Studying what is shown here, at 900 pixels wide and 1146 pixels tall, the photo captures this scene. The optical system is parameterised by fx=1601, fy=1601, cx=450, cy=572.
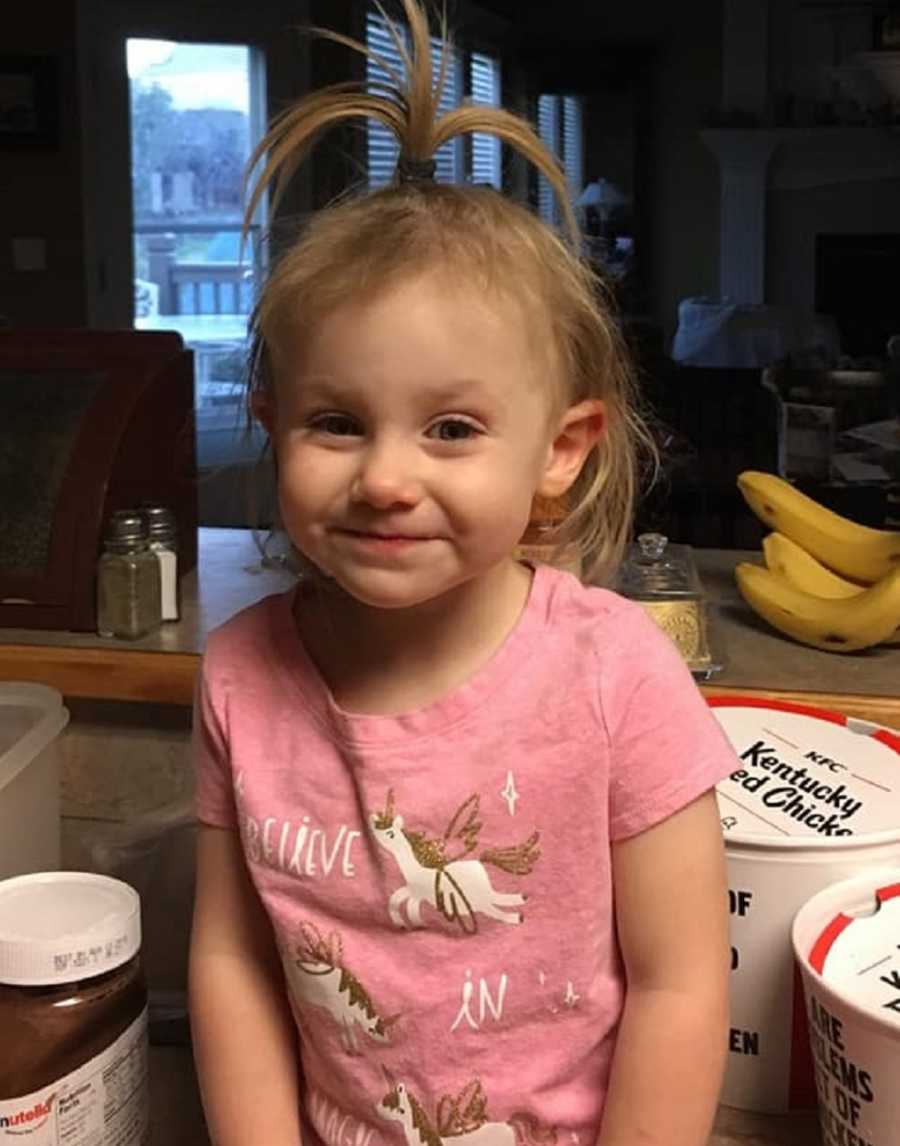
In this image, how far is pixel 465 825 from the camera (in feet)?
2.25

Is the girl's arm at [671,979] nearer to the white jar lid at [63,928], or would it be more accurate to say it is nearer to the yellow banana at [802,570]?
the white jar lid at [63,928]

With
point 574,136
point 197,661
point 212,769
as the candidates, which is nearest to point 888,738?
point 212,769

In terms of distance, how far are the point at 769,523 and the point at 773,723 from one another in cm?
41

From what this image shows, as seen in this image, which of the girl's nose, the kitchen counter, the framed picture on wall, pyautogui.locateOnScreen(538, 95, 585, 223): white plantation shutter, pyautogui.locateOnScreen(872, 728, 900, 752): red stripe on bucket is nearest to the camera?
the girl's nose

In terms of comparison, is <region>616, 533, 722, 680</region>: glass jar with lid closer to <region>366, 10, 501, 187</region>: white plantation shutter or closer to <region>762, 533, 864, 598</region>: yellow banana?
<region>762, 533, 864, 598</region>: yellow banana

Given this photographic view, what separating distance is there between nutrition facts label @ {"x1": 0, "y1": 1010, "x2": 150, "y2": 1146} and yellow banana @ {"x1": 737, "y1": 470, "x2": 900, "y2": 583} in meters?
0.69

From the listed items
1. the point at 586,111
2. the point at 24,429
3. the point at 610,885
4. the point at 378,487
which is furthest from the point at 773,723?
the point at 586,111

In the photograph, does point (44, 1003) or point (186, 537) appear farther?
point (186, 537)

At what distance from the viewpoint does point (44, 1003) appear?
→ 28.4 inches

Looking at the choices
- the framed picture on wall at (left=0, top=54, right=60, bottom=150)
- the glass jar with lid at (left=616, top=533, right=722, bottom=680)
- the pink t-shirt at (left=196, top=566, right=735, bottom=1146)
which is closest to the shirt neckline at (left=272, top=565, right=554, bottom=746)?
the pink t-shirt at (left=196, top=566, right=735, bottom=1146)

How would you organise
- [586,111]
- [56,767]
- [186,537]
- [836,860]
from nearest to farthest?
[836,860], [56,767], [186,537], [586,111]

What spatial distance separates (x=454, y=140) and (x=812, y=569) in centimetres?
62

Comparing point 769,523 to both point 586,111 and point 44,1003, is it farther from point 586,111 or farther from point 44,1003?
point 586,111

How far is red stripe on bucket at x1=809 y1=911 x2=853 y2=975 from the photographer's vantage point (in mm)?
742
